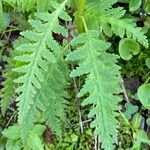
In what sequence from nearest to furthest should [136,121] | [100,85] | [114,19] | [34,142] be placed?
1. [100,85]
2. [114,19]
3. [34,142]
4. [136,121]

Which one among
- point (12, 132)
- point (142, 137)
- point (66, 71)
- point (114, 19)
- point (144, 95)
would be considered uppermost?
point (114, 19)

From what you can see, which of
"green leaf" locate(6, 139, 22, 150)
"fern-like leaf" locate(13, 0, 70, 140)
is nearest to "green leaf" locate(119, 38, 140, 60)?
"fern-like leaf" locate(13, 0, 70, 140)

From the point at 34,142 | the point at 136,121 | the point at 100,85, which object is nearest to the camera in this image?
the point at 100,85

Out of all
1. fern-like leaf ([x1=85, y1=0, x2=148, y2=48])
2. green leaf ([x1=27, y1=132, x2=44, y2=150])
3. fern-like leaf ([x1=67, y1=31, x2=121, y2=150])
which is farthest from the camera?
green leaf ([x1=27, y1=132, x2=44, y2=150])

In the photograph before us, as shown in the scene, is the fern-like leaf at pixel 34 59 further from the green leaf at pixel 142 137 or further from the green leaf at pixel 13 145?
the green leaf at pixel 142 137

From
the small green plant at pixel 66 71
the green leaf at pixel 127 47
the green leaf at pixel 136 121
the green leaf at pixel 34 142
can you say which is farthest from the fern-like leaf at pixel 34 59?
the green leaf at pixel 136 121

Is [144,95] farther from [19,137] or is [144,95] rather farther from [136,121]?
[19,137]

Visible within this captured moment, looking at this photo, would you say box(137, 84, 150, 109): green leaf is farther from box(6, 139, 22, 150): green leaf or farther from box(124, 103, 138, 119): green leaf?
box(6, 139, 22, 150): green leaf

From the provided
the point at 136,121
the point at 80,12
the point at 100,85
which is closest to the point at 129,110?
the point at 136,121
